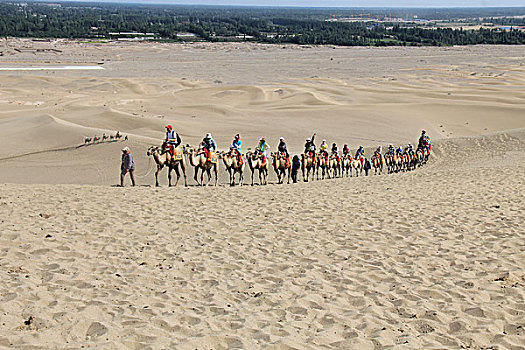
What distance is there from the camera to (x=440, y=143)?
2898cm

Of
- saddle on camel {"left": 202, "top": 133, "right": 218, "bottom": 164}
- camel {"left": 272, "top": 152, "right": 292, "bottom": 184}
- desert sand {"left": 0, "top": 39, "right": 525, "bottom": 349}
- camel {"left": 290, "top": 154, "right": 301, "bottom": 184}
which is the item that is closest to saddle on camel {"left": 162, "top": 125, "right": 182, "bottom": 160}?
saddle on camel {"left": 202, "top": 133, "right": 218, "bottom": 164}

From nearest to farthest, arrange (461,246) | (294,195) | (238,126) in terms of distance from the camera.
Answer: (461,246)
(294,195)
(238,126)

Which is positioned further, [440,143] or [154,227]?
[440,143]

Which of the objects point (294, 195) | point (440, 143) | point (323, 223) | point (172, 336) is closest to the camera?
point (172, 336)

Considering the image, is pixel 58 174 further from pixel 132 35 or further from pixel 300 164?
pixel 132 35

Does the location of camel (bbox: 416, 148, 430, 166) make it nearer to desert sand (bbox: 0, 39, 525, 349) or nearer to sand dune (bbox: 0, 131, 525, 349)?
desert sand (bbox: 0, 39, 525, 349)

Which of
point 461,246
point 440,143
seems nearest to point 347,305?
point 461,246

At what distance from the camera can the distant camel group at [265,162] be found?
18.3 m

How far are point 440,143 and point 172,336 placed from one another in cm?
2543

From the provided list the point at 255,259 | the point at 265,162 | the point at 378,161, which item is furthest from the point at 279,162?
the point at 255,259

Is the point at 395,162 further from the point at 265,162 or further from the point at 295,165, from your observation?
the point at 265,162

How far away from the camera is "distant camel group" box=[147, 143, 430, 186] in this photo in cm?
1833

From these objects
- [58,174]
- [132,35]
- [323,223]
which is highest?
[132,35]

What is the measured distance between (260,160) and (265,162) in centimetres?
31
